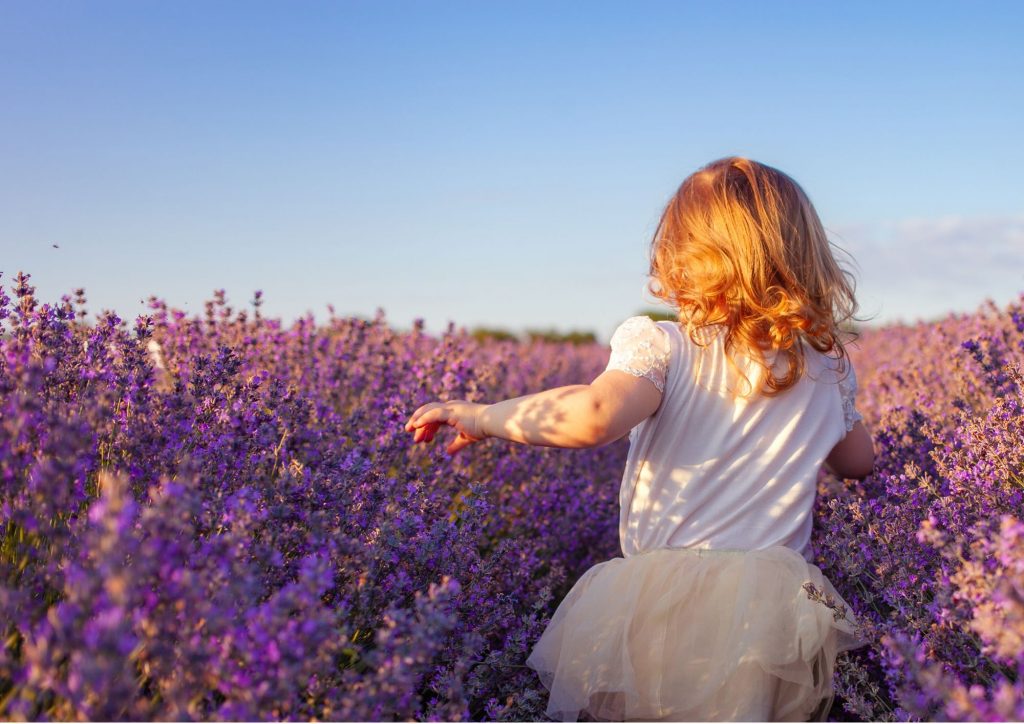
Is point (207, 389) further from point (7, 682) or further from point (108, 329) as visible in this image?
point (7, 682)

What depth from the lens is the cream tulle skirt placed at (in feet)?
6.95

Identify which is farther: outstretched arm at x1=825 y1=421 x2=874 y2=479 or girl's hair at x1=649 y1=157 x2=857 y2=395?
outstretched arm at x1=825 y1=421 x2=874 y2=479

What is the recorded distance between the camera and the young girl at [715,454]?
2.17 m

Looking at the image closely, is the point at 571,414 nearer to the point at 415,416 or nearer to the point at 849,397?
the point at 415,416

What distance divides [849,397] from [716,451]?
1.85ft

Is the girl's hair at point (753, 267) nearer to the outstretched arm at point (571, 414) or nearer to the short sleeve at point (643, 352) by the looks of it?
the short sleeve at point (643, 352)

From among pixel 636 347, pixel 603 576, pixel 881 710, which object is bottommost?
pixel 881 710

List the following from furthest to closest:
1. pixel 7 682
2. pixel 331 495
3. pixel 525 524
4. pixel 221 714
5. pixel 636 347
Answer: pixel 525 524
pixel 636 347
pixel 331 495
pixel 7 682
pixel 221 714

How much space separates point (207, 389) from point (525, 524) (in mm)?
1698

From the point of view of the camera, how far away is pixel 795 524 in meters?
2.45

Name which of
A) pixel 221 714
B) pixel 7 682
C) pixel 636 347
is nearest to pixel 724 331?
pixel 636 347

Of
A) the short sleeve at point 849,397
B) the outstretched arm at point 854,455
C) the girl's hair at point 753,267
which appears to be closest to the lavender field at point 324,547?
the outstretched arm at point 854,455

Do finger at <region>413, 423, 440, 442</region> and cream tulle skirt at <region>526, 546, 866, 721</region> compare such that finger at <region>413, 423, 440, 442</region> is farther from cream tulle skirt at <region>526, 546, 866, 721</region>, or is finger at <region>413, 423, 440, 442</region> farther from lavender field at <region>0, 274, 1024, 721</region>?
cream tulle skirt at <region>526, 546, 866, 721</region>

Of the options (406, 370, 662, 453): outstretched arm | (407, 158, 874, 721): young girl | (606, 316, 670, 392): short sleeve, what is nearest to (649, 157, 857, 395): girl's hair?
(407, 158, 874, 721): young girl
